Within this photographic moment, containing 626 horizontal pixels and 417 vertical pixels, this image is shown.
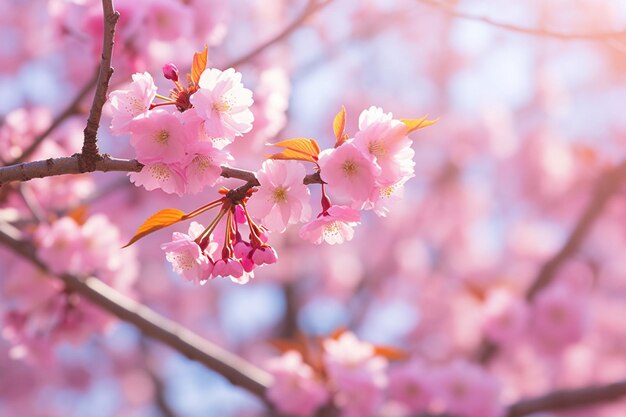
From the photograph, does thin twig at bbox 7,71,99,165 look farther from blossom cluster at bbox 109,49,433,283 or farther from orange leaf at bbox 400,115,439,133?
orange leaf at bbox 400,115,439,133

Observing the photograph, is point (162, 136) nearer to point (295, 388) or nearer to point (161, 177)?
point (161, 177)

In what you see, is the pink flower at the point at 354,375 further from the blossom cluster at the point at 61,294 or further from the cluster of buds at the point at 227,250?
the cluster of buds at the point at 227,250

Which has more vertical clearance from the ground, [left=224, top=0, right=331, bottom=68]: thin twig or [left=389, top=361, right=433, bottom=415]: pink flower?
[left=224, top=0, right=331, bottom=68]: thin twig

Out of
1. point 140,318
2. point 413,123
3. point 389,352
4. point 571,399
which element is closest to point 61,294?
point 140,318

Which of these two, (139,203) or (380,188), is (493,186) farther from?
(380,188)

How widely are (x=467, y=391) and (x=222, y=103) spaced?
6.89ft

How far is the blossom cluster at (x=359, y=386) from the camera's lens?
8.01ft

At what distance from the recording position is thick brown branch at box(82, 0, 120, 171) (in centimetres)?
112

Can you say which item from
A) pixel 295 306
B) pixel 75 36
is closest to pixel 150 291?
pixel 295 306

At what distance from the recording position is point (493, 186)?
303 inches

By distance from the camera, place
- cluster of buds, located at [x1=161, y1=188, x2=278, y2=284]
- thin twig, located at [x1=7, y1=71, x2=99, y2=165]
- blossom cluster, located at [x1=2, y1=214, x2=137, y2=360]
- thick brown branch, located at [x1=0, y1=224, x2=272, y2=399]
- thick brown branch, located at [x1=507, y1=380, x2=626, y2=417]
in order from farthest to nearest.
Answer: thick brown branch, located at [x1=507, y1=380, x2=626, y2=417]
blossom cluster, located at [x1=2, y1=214, x2=137, y2=360]
thick brown branch, located at [x1=0, y1=224, x2=272, y2=399]
thin twig, located at [x1=7, y1=71, x2=99, y2=165]
cluster of buds, located at [x1=161, y1=188, x2=278, y2=284]

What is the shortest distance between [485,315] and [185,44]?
1948 mm

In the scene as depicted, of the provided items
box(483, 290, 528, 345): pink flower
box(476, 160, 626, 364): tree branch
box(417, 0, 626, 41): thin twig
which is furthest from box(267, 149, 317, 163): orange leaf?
box(476, 160, 626, 364): tree branch

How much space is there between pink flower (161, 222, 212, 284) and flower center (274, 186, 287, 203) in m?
0.18
